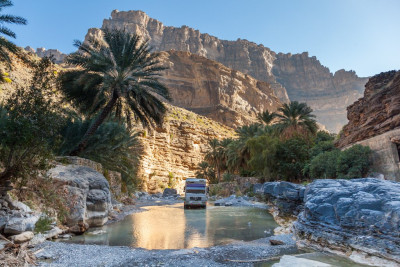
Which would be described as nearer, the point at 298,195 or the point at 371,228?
the point at 371,228

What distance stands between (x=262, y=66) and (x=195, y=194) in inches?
5234

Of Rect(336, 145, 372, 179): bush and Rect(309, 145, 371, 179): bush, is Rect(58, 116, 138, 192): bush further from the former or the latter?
Rect(336, 145, 372, 179): bush

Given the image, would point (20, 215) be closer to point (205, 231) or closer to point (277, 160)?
point (205, 231)

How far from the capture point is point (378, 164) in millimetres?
18672

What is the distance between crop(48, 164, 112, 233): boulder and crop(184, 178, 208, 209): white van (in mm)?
10553

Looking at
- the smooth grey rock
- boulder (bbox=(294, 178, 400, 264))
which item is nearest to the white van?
boulder (bbox=(294, 178, 400, 264))

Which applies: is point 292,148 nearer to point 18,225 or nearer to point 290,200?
point 290,200

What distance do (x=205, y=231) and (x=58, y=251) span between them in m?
5.60

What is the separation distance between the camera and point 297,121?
33.4 metres

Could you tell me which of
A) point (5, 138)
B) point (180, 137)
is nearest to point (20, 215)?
point (5, 138)

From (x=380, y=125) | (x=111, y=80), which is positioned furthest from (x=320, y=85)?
(x=111, y=80)

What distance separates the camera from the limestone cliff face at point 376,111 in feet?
70.3

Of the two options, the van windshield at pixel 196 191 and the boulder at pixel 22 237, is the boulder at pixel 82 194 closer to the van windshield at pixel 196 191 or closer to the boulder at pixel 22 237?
the boulder at pixel 22 237

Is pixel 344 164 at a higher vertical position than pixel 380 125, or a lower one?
lower
